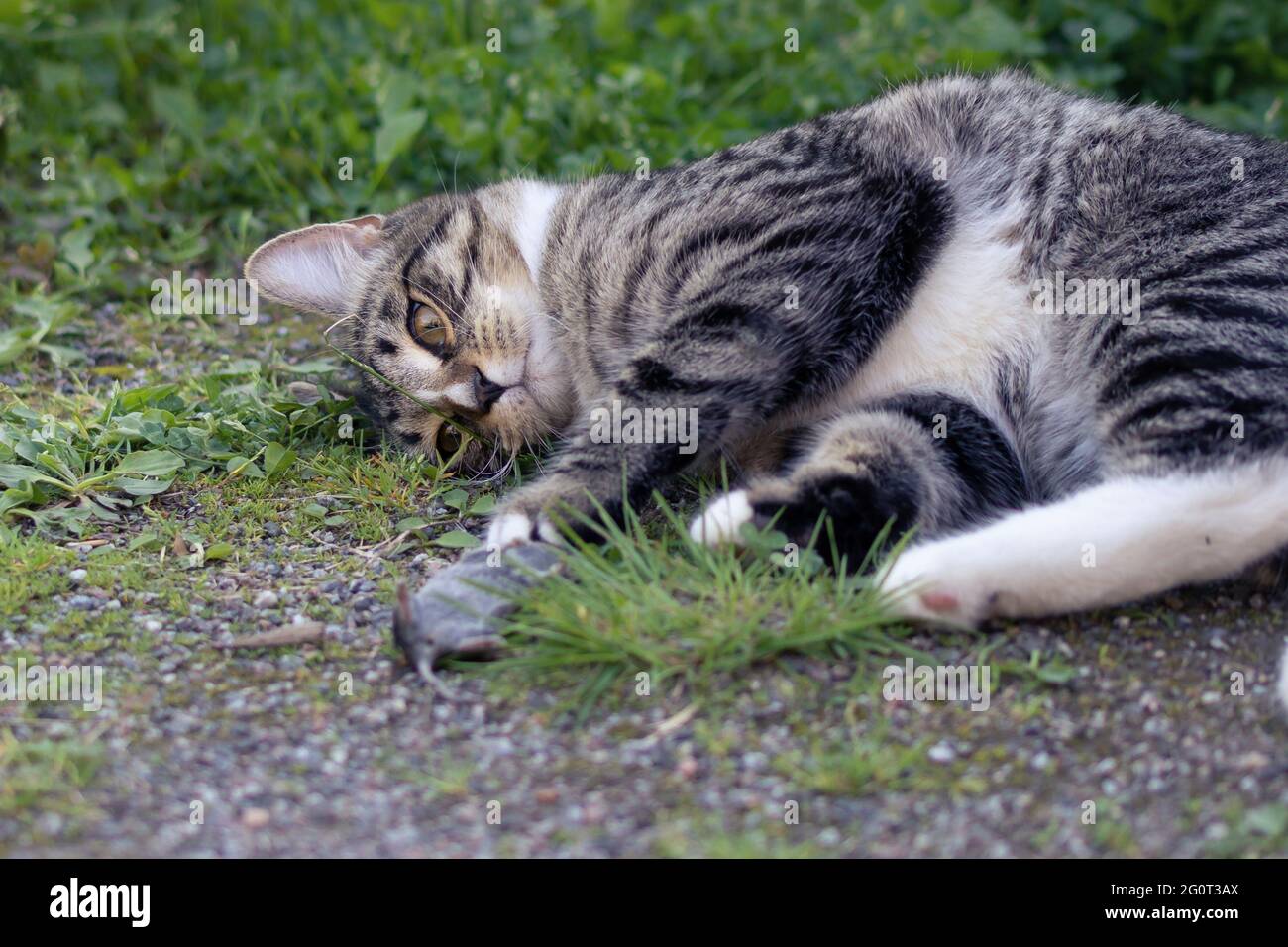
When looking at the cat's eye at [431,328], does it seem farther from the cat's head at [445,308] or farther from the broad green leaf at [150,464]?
the broad green leaf at [150,464]

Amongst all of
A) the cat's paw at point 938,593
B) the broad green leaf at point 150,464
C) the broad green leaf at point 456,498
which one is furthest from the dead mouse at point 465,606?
the broad green leaf at point 150,464

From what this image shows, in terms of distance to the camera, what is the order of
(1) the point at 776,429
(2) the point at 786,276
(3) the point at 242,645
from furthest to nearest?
(1) the point at 776,429, (2) the point at 786,276, (3) the point at 242,645

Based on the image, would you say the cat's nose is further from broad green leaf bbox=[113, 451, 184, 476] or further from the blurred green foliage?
the blurred green foliage

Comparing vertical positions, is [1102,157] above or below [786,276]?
above

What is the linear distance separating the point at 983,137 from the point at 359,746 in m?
2.42

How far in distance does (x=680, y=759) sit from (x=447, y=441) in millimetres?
1578

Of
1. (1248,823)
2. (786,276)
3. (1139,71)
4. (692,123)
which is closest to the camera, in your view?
(1248,823)

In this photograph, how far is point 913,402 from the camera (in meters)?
3.33

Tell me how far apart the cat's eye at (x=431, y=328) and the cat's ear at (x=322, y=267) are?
332mm

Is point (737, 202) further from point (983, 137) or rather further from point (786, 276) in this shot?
point (983, 137)

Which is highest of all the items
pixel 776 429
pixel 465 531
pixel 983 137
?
pixel 983 137

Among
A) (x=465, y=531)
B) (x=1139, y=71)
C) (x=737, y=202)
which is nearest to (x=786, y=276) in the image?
(x=737, y=202)

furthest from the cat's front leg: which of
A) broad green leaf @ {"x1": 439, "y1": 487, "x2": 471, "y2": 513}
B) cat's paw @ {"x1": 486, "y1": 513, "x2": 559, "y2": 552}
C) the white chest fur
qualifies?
the white chest fur

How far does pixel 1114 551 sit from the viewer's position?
8.98 feet
